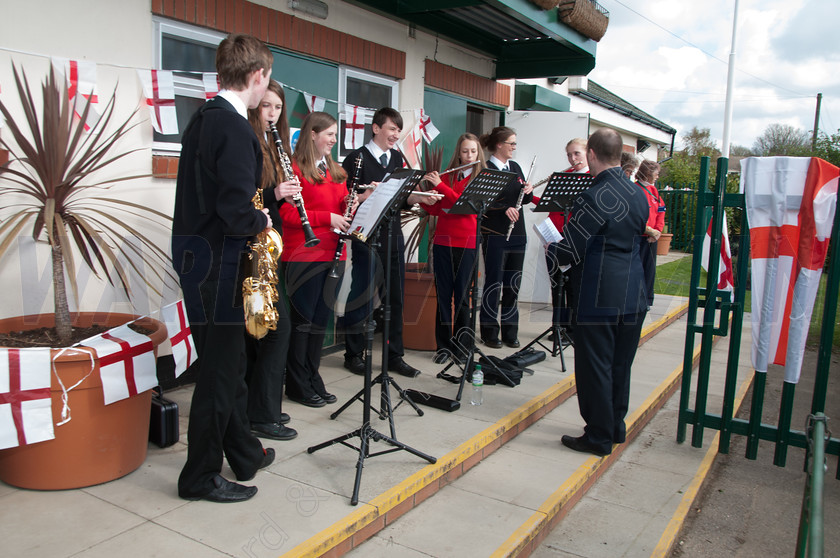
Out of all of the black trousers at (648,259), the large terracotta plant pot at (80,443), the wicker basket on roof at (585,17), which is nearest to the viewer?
the large terracotta plant pot at (80,443)

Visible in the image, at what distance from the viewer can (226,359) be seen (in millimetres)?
2799

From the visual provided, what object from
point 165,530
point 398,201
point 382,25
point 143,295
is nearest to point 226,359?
point 165,530

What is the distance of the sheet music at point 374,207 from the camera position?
3266 mm

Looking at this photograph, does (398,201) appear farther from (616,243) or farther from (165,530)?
(165,530)

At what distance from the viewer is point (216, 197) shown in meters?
2.73

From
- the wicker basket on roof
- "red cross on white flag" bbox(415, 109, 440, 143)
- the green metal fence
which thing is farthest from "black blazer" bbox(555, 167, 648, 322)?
the green metal fence

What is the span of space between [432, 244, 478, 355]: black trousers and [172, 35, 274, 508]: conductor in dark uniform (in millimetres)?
2713

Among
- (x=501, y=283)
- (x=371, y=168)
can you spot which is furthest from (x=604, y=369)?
(x=371, y=168)

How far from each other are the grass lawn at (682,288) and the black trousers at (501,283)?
14.0 feet

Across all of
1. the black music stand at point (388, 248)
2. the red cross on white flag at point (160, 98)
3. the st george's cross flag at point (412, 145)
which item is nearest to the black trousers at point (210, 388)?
the black music stand at point (388, 248)

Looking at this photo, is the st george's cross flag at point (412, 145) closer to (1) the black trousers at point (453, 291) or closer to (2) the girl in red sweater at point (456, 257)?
(2) the girl in red sweater at point (456, 257)

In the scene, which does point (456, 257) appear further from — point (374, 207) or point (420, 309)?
point (374, 207)

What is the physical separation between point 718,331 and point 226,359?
320cm

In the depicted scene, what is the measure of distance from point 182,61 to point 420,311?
2899 mm
